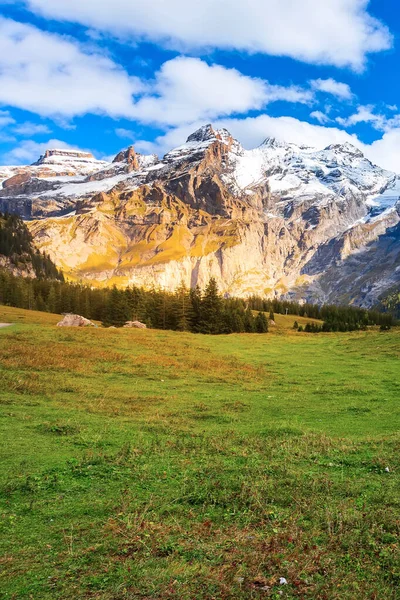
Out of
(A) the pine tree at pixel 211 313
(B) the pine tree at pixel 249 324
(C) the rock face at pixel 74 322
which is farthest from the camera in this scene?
(B) the pine tree at pixel 249 324


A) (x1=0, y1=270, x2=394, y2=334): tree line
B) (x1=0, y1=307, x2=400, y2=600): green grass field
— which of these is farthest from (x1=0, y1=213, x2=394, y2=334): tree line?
(x1=0, y1=307, x2=400, y2=600): green grass field

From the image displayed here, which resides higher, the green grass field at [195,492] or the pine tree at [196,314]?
the pine tree at [196,314]

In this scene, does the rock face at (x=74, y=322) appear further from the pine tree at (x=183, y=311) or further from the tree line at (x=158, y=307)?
the pine tree at (x=183, y=311)

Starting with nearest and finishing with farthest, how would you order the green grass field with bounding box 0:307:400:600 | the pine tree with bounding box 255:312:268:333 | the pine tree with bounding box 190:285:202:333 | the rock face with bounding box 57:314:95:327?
the green grass field with bounding box 0:307:400:600 < the rock face with bounding box 57:314:95:327 < the pine tree with bounding box 190:285:202:333 < the pine tree with bounding box 255:312:268:333

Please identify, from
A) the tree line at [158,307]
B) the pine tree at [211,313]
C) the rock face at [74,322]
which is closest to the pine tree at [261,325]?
the tree line at [158,307]

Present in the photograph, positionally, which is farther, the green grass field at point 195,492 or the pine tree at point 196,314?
the pine tree at point 196,314

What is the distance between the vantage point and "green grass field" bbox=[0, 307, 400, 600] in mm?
7145

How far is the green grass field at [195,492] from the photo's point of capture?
7.14 meters

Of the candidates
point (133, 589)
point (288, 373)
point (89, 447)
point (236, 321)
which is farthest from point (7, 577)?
point (236, 321)

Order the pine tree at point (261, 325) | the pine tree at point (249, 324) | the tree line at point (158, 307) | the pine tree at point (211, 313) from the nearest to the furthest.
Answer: the pine tree at point (211, 313)
the tree line at point (158, 307)
the pine tree at point (249, 324)
the pine tree at point (261, 325)

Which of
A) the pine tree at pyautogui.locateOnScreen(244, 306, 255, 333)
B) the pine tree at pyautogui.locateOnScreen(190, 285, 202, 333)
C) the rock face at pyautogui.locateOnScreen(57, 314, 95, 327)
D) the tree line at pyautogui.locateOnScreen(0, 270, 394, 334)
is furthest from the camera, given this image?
the pine tree at pyautogui.locateOnScreen(244, 306, 255, 333)

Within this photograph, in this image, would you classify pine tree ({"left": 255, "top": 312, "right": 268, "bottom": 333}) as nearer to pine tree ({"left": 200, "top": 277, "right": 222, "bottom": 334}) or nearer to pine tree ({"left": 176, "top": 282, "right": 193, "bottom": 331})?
pine tree ({"left": 200, "top": 277, "right": 222, "bottom": 334})

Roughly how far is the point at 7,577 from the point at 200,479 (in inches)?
210

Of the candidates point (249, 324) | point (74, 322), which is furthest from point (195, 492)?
point (249, 324)
